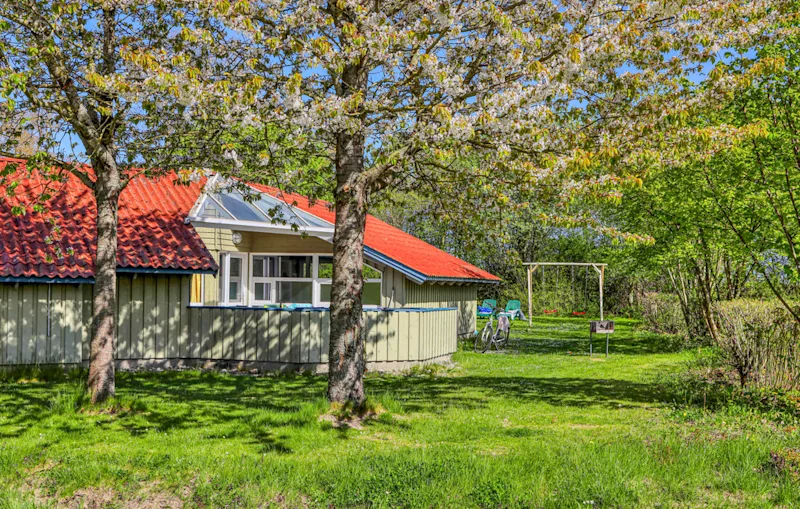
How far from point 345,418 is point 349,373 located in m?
0.60

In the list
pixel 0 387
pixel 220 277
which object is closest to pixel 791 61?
pixel 220 277

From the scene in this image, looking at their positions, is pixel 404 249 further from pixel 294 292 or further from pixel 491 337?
pixel 294 292

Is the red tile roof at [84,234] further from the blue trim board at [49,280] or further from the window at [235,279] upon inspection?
the window at [235,279]

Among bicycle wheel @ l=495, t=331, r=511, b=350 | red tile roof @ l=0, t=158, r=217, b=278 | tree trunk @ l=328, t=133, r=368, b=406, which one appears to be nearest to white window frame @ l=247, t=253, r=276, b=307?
red tile roof @ l=0, t=158, r=217, b=278

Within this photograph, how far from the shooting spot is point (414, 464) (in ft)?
21.1

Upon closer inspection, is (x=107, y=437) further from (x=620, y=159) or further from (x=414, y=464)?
(x=620, y=159)

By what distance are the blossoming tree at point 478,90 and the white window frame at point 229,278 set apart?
23.0 feet

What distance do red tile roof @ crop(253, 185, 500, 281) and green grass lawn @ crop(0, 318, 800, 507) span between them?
613cm

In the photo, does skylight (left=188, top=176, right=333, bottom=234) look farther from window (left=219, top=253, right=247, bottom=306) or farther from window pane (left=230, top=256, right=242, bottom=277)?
window pane (left=230, top=256, right=242, bottom=277)

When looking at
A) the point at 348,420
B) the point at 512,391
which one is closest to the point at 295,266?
the point at 512,391

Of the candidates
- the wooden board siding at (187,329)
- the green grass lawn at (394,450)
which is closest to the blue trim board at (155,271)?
the wooden board siding at (187,329)

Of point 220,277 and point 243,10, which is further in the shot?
point 220,277

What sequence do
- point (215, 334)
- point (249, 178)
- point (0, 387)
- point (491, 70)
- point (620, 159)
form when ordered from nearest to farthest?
point (620, 159) < point (491, 70) < point (249, 178) < point (0, 387) < point (215, 334)

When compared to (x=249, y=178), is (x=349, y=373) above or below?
below
